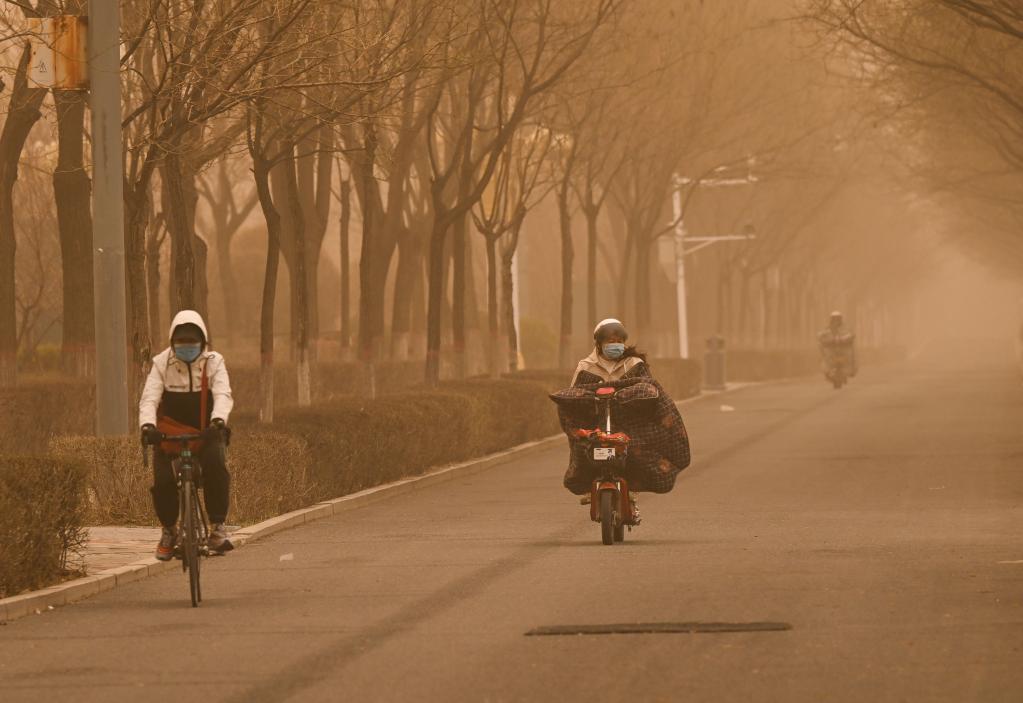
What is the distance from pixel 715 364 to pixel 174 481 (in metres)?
44.7

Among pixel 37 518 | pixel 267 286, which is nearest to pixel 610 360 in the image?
pixel 37 518

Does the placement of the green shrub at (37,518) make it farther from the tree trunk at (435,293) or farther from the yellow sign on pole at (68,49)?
the tree trunk at (435,293)

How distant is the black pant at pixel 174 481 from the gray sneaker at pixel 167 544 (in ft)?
0.19

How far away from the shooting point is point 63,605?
1229cm

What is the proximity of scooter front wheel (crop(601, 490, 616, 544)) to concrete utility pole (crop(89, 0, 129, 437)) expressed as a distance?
4.35m

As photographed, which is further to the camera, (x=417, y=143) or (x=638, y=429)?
(x=417, y=143)

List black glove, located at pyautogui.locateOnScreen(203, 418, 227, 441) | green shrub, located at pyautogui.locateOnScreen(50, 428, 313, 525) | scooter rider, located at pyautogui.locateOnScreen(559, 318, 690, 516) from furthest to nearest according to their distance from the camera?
green shrub, located at pyautogui.locateOnScreen(50, 428, 313, 525), scooter rider, located at pyautogui.locateOnScreen(559, 318, 690, 516), black glove, located at pyautogui.locateOnScreen(203, 418, 227, 441)

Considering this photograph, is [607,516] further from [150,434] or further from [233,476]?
[150,434]

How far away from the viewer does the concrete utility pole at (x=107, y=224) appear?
1691cm

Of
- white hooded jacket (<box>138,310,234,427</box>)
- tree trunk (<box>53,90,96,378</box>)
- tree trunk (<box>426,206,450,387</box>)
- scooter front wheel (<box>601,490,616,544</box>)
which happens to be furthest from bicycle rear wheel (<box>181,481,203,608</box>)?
tree trunk (<box>426,206,450,387</box>)

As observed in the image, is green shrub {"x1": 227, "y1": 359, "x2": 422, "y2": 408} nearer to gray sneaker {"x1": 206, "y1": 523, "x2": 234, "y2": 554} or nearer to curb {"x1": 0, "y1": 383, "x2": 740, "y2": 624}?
curb {"x1": 0, "y1": 383, "x2": 740, "y2": 624}

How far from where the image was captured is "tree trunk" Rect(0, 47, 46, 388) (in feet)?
84.0

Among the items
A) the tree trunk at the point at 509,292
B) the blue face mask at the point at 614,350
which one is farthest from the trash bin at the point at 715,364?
the blue face mask at the point at 614,350

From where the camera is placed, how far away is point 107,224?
17.0 meters
